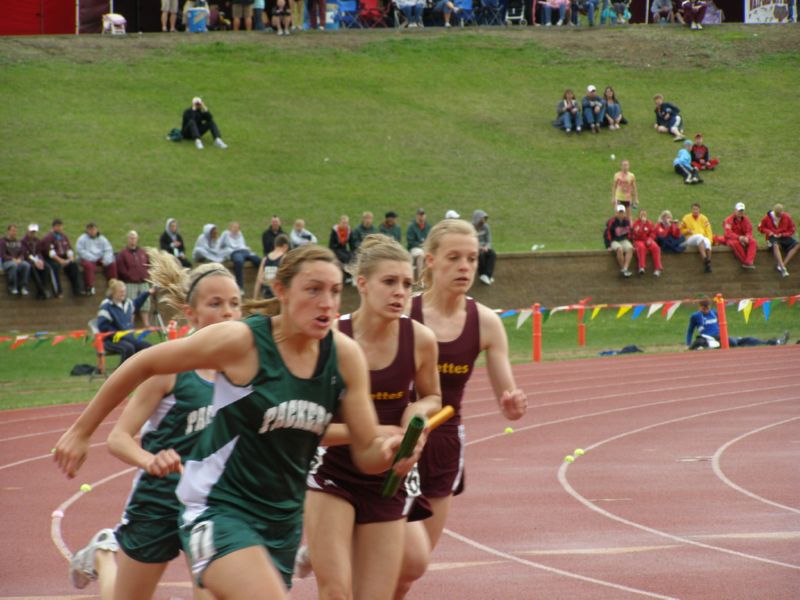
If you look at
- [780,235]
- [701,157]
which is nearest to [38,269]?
[780,235]

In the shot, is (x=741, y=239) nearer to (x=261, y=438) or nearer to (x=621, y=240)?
(x=621, y=240)

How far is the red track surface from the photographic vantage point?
23.6 feet

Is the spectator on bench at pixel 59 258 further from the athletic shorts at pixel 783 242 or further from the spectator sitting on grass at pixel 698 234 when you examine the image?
the athletic shorts at pixel 783 242

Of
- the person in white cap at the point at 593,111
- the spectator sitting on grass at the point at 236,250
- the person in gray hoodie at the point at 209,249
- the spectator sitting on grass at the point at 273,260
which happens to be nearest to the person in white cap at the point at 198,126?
the person in white cap at the point at 593,111

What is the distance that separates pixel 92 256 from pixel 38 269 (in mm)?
950

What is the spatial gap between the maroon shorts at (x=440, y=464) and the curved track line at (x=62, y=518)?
302cm

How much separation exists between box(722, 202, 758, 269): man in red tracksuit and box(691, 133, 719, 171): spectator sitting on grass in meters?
7.57

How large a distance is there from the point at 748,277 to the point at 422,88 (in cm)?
1557

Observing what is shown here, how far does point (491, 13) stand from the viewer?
46.4 m

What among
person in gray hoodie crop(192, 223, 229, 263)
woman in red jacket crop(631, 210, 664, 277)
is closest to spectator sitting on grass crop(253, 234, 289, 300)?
person in gray hoodie crop(192, 223, 229, 263)

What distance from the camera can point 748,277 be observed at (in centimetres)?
2769

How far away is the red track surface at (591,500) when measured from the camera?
720 cm

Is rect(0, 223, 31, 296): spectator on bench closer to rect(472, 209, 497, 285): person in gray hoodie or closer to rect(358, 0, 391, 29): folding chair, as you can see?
rect(472, 209, 497, 285): person in gray hoodie

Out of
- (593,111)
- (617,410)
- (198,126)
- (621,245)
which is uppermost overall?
(593,111)
